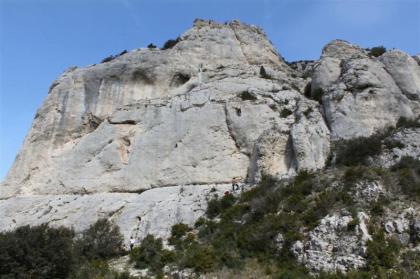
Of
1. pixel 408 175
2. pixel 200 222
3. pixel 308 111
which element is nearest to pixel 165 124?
pixel 200 222

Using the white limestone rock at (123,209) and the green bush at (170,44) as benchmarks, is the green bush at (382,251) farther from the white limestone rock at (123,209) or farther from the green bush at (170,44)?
the green bush at (170,44)

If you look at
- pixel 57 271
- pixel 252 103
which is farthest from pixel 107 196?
pixel 252 103

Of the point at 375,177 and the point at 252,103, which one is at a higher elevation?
the point at 252,103

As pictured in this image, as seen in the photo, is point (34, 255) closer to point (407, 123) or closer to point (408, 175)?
point (408, 175)

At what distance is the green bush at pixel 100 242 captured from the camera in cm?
1952

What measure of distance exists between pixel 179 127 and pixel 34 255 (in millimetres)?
13201

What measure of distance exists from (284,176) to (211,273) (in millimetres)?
8319

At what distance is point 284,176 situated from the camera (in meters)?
22.1

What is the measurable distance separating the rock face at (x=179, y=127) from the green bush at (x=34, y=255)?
19.3 ft

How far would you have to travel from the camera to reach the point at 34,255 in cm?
1502

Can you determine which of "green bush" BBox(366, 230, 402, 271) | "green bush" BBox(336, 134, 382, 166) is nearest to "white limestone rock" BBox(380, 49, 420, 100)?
"green bush" BBox(336, 134, 382, 166)

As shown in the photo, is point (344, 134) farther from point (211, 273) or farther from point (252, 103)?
point (211, 273)

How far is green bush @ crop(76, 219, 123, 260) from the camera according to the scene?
64.0 ft

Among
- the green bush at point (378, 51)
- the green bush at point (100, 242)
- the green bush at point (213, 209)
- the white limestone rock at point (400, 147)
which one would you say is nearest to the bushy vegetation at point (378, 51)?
the green bush at point (378, 51)
